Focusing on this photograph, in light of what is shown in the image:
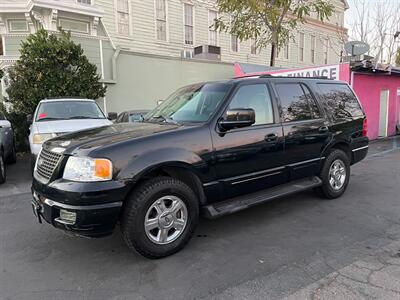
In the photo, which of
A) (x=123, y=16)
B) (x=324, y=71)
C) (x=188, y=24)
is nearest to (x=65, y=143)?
(x=324, y=71)

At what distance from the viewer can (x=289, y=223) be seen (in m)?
4.41

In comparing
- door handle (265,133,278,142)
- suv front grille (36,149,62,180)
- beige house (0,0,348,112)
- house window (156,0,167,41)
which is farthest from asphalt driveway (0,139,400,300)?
house window (156,0,167,41)

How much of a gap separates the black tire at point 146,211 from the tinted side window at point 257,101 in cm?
128

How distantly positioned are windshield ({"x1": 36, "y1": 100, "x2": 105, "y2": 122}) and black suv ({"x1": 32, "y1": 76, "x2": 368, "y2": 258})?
3.89 metres

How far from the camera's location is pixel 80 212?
305cm

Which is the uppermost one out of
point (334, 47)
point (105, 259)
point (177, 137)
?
point (334, 47)

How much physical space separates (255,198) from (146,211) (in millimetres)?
1514

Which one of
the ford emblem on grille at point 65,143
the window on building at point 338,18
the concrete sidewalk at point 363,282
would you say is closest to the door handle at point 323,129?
the concrete sidewalk at point 363,282

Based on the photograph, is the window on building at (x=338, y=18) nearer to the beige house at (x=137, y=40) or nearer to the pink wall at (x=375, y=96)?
the beige house at (x=137, y=40)

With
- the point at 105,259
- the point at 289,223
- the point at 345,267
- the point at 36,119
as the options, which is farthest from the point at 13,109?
the point at 345,267

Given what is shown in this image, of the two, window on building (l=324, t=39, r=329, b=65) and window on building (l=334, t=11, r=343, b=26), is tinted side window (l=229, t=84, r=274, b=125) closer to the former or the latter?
window on building (l=324, t=39, r=329, b=65)

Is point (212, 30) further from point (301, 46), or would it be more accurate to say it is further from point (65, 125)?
point (65, 125)

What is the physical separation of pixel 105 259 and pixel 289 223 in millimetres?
2377

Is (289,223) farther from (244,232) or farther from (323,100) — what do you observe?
(323,100)
